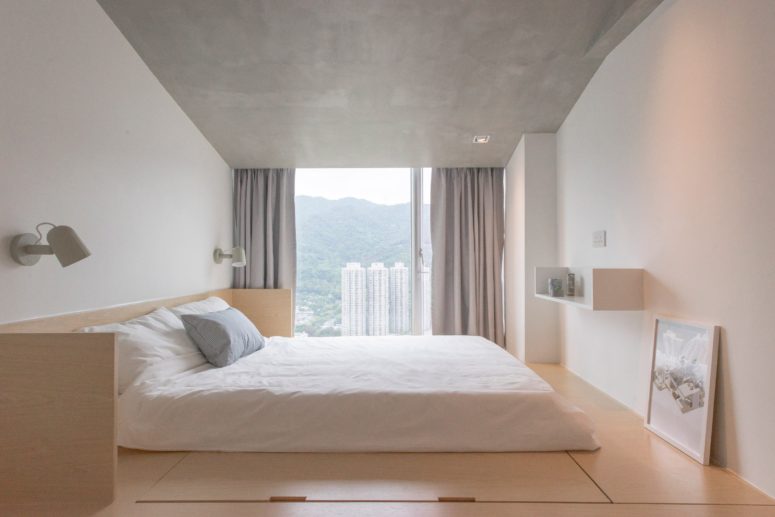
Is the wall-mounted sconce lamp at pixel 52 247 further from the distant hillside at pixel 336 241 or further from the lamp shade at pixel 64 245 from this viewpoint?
the distant hillside at pixel 336 241

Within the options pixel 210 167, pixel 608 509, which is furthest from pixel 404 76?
pixel 608 509

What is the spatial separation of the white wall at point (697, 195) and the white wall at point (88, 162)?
2946 millimetres

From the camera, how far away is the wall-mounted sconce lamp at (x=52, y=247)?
1.89m

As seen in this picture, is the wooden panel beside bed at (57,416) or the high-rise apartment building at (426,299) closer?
the wooden panel beside bed at (57,416)

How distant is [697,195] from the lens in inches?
87.6

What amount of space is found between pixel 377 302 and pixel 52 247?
3481mm

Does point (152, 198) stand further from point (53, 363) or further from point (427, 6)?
point (427, 6)

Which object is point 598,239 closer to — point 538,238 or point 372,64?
point 538,238

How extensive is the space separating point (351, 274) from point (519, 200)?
6.23 ft

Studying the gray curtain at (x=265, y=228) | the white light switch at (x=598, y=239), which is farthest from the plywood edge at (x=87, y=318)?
the white light switch at (x=598, y=239)

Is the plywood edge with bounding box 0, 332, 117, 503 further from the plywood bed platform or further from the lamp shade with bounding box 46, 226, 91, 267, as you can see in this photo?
the lamp shade with bounding box 46, 226, 91, 267

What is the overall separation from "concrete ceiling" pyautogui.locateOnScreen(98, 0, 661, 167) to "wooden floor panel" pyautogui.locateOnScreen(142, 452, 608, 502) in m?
2.42

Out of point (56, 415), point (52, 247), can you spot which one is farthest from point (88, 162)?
point (56, 415)

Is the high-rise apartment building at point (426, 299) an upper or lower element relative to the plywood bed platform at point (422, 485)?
upper
